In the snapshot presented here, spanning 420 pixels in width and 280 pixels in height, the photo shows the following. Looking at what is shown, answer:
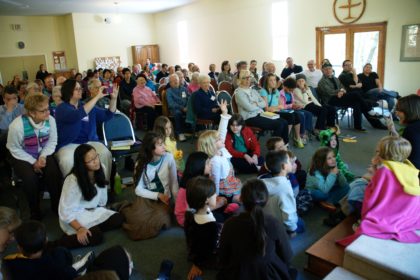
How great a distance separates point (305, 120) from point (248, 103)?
3.55 ft

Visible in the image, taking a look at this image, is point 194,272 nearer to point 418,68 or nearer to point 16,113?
point 16,113

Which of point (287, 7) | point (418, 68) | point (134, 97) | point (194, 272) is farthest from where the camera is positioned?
point (287, 7)

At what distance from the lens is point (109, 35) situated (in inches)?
552

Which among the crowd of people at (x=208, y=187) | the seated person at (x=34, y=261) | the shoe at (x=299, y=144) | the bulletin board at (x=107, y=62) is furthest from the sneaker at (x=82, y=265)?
the bulletin board at (x=107, y=62)

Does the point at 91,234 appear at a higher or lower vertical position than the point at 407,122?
lower

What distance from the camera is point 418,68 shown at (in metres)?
7.36

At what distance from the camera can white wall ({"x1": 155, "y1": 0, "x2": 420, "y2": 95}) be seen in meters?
7.54

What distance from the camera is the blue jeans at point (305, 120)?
17.6 ft

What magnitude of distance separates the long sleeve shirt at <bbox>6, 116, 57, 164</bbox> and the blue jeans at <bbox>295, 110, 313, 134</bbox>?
3471 millimetres

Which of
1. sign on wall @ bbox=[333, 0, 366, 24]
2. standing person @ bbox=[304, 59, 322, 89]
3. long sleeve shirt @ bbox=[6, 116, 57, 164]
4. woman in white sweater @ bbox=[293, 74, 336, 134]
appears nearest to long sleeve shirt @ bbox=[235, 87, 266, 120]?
woman in white sweater @ bbox=[293, 74, 336, 134]

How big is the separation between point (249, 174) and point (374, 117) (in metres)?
3.14

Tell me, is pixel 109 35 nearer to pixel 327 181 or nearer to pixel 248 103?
pixel 248 103

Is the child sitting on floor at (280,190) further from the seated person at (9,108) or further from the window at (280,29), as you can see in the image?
the window at (280,29)

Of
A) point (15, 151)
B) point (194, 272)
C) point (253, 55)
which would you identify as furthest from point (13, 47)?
point (194, 272)
